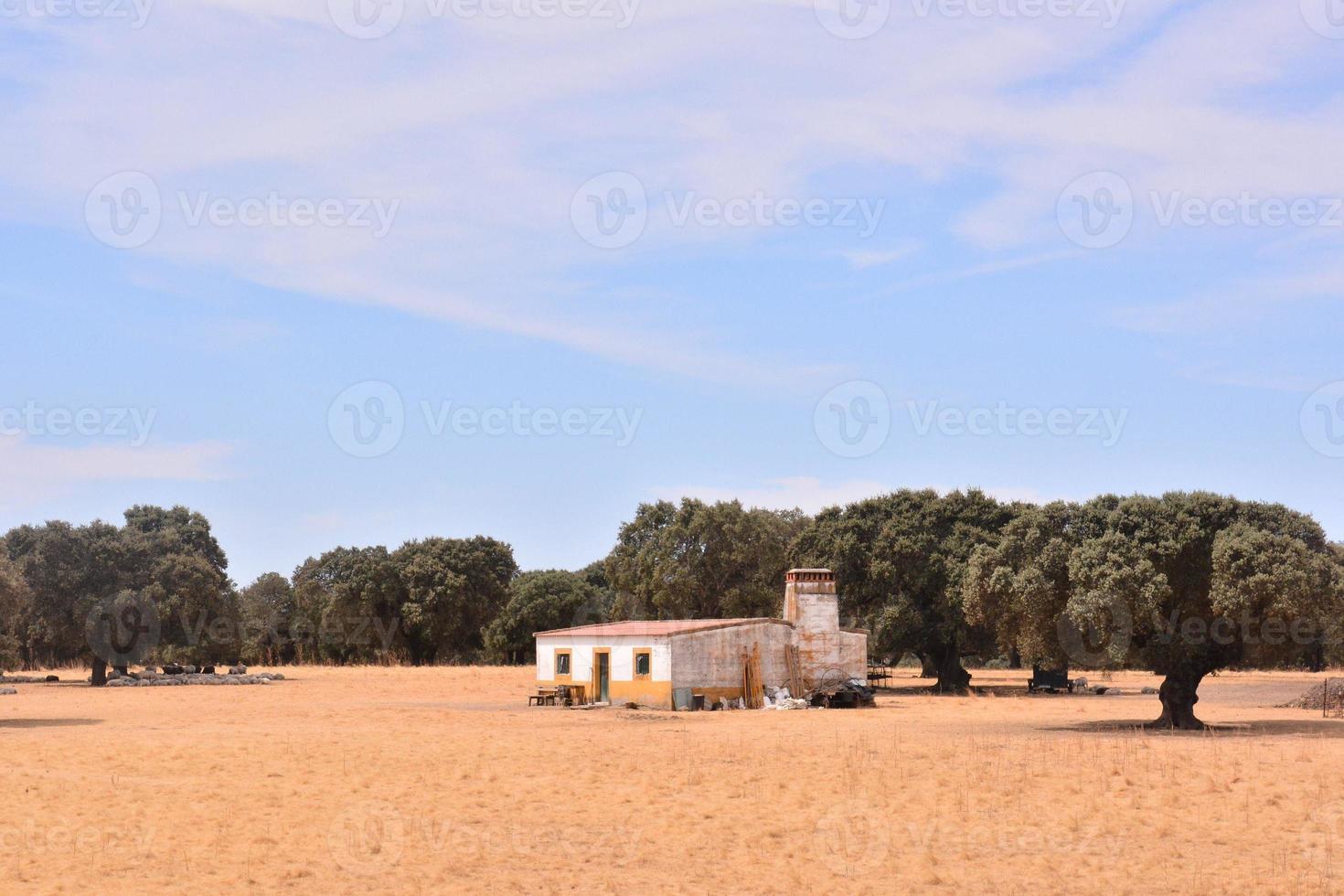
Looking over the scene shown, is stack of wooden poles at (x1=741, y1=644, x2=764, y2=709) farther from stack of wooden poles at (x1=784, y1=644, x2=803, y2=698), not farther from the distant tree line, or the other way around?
the distant tree line

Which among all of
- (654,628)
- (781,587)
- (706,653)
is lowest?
(706,653)

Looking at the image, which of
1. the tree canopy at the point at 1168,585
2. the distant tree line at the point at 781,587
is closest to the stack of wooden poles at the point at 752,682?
the distant tree line at the point at 781,587

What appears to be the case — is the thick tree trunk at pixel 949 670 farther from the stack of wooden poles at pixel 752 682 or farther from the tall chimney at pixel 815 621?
the stack of wooden poles at pixel 752 682

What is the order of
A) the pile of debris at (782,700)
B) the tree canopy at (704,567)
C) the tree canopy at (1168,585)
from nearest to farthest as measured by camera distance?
1. the tree canopy at (1168,585)
2. the pile of debris at (782,700)
3. the tree canopy at (704,567)

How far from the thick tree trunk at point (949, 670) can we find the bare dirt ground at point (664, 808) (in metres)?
26.2

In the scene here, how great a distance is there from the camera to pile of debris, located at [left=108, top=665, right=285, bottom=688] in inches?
2539

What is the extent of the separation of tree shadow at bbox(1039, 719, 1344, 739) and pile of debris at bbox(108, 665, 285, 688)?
42669mm

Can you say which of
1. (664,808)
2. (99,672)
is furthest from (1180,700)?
(99,672)

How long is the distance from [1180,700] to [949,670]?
1117 inches

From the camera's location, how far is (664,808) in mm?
23938

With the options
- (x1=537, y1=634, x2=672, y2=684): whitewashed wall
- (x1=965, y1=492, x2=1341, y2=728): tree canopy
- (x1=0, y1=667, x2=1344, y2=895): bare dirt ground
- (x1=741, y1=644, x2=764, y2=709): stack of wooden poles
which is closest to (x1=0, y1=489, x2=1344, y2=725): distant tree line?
(x1=965, y1=492, x2=1341, y2=728): tree canopy

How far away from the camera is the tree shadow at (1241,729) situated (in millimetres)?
34969

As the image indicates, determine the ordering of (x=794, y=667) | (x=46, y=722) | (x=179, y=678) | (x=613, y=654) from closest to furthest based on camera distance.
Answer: (x=46, y=722) < (x=613, y=654) < (x=794, y=667) < (x=179, y=678)

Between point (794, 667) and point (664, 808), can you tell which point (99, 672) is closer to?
point (794, 667)
